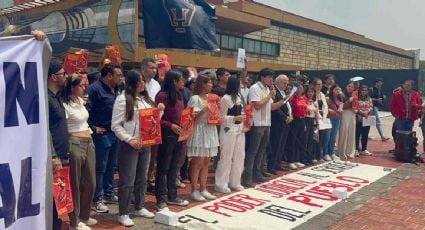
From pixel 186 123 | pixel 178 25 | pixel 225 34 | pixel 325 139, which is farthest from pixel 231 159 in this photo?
pixel 225 34

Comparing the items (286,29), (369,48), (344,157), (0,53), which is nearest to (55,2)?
(286,29)

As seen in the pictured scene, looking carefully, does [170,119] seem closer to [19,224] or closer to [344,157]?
[19,224]

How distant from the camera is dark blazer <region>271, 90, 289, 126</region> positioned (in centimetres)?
719

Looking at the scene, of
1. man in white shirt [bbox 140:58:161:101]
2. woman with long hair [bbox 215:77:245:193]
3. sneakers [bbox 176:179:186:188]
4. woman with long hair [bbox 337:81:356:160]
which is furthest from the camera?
woman with long hair [bbox 337:81:356:160]

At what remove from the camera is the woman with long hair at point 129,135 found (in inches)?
173

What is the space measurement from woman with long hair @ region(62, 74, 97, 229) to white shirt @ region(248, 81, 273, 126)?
2.90 m

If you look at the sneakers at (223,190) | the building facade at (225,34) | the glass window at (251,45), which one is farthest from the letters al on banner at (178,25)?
the glass window at (251,45)

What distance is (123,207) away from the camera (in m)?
4.57

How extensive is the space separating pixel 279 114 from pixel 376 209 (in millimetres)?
2276

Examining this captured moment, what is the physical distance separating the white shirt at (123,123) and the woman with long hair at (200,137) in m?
1.07

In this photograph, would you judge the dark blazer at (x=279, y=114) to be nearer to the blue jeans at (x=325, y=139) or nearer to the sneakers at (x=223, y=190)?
the sneakers at (x=223, y=190)

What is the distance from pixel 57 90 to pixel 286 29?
30810mm

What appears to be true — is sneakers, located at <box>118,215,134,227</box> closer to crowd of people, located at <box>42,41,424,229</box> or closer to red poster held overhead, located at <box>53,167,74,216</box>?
crowd of people, located at <box>42,41,424,229</box>

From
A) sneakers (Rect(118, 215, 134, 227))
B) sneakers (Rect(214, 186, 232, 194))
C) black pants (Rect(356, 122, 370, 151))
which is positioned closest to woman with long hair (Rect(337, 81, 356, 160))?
black pants (Rect(356, 122, 370, 151))
